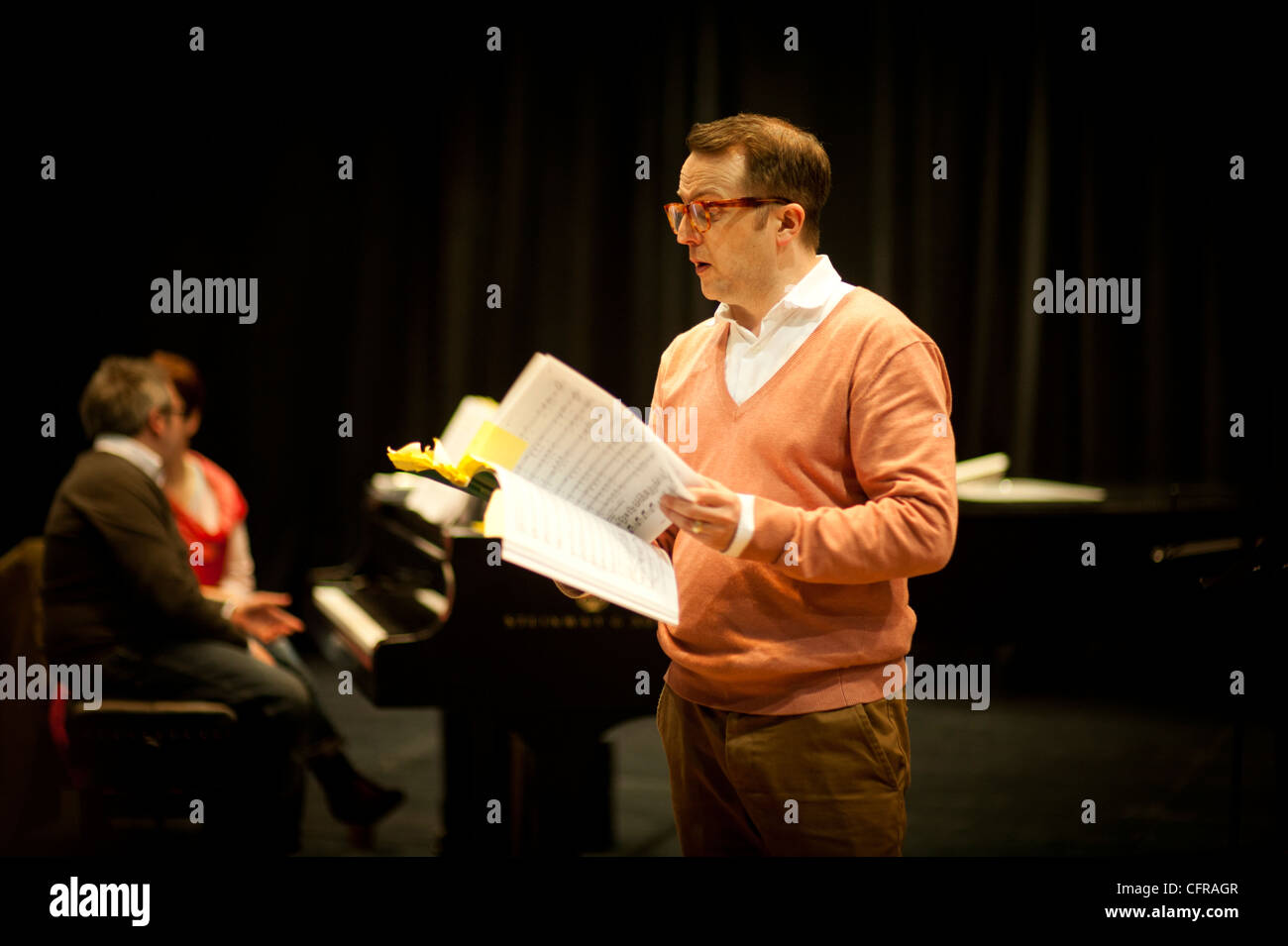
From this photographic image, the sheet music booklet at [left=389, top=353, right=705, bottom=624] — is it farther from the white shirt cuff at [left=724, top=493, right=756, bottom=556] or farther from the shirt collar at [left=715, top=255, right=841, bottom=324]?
the shirt collar at [left=715, top=255, right=841, bottom=324]

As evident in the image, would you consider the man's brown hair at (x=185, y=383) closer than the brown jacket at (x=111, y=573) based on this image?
No

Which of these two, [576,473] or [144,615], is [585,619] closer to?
[144,615]

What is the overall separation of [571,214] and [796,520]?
4.76 m

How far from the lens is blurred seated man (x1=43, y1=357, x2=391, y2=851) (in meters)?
2.84

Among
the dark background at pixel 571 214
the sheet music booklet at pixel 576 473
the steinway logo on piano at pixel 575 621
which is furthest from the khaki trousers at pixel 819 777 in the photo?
the dark background at pixel 571 214

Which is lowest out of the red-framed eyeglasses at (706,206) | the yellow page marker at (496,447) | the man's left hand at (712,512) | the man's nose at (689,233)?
the man's left hand at (712,512)

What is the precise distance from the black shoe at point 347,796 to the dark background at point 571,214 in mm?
2523

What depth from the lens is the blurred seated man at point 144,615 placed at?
112 inches

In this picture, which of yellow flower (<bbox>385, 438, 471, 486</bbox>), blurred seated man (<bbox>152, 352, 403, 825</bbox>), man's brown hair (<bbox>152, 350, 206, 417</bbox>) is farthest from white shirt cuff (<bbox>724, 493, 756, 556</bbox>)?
man's brown hair (<bbox>152, 350, 206, 417</bbox>)

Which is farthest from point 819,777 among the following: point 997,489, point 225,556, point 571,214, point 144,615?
point 571,214

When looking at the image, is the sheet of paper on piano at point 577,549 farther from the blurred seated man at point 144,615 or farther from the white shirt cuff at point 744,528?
the blurred seated man at point 144,615

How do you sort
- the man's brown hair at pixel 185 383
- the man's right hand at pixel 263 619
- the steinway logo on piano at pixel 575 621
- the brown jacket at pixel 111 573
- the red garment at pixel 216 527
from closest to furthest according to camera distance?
the steinway logo on piano at pixel 575 621
the brown jacket at pixel 111 573
the man's right hand at pixel 263 619
the man's brown hair at pixel 185 383
the red garment at pixel 216 527
